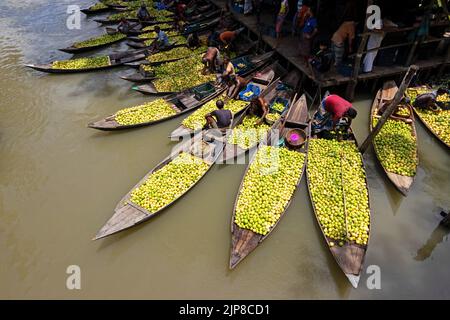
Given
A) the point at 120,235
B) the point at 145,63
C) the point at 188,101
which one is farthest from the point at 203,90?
the point at 120,235

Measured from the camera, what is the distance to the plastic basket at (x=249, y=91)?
1196 centimetres

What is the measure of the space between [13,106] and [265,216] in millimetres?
12894

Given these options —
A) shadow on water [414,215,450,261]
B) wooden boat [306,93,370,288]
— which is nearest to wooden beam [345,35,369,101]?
shadow on water [414,215,450,261]

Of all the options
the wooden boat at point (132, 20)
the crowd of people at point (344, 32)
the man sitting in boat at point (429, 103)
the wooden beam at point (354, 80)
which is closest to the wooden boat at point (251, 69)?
the crowd of people at point (344, 32)

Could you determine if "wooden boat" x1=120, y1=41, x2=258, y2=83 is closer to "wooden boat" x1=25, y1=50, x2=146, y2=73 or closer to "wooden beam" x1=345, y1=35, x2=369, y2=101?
"wooden boat" x1=25, y1=50, x2=146, y2=73

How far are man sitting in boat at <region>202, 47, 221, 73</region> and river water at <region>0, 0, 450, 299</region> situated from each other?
4.09 metres

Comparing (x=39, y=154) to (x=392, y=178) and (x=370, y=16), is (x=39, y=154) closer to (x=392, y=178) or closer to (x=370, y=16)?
(x=392, y=178)

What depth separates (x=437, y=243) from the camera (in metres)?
7.53

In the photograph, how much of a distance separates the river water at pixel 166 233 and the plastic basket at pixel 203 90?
192 centimetres

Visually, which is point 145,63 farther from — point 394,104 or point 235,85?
point 394,104

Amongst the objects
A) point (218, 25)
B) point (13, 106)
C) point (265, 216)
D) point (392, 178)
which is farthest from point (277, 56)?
point (13, 106)

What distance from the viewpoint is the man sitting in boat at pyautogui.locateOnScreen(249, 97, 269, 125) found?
10580 mm

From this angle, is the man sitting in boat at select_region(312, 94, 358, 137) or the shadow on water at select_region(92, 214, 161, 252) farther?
the man sitting in boat at select_region(312, 94, 358, 137)

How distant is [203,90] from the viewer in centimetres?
1265
